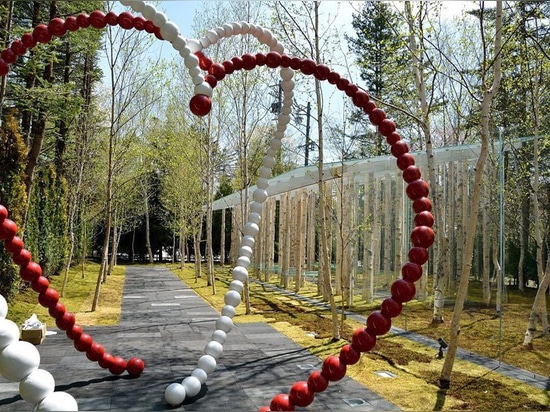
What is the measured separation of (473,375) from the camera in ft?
21.3

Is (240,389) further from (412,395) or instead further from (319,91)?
(319,91)

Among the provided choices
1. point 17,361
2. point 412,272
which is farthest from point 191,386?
point 412,272

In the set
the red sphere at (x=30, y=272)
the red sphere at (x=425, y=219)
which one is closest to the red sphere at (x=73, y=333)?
the red sphere at (x=30, y=272)

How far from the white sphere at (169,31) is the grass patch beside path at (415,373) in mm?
4237

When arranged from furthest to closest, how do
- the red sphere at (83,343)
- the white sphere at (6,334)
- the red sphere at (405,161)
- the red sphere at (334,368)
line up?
1. the red sphere at (83,343)
2. the red sphere at (405,161)
3. the red sphere at (334,368)
4. the white sphere at (6,334)

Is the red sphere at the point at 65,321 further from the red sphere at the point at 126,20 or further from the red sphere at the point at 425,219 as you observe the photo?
the red sphere at the point at 425,219

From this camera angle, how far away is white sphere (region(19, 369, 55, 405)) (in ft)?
10.5

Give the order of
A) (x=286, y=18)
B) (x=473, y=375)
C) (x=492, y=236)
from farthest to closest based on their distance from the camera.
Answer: (x=492, y=236) → (x=286, y=18) → (x=473, y=375)

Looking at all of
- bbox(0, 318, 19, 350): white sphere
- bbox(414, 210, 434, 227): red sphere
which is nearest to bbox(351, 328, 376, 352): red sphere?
bbox(414, 210, 434, 227): red sphere

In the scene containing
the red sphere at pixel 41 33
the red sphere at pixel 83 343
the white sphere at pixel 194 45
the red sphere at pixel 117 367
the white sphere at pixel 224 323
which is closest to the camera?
the white sphere at pixel 194 45

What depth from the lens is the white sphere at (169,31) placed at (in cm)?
451

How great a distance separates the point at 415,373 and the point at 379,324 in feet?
9.37

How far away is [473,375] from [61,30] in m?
6.20

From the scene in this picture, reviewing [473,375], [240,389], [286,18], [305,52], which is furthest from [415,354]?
[286,18]
